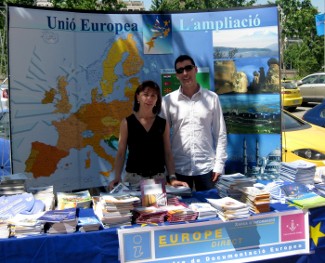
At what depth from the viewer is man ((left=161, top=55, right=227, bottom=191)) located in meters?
3.23

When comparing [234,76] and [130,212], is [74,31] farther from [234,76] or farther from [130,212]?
[130,212]

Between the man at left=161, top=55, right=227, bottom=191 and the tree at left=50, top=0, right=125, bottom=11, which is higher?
the tree at left=50, top=0, right=125, bottom=11

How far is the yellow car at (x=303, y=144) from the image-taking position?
4816 mm

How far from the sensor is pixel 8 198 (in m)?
2.68

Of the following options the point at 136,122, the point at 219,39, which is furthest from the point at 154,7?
the point at 136,122

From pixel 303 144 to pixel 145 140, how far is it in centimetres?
284

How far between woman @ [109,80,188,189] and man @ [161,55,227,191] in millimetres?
215

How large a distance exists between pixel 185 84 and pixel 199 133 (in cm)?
42

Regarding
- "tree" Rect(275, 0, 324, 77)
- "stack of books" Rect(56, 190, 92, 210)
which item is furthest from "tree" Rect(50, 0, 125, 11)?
"tree" Rect(275, 0, 324, 77)

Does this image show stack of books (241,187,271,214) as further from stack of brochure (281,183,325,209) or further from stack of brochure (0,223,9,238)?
stack of brochure (0,223,9,238)

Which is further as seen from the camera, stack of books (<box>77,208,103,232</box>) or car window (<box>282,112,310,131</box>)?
car window (<box>282,112,310,131</box>)

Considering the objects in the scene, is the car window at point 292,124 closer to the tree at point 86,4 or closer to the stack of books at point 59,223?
the stack of books at point 59,223

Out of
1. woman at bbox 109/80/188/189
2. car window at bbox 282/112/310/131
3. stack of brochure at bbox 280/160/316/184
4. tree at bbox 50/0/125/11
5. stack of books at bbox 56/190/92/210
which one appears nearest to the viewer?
stack of books at bbox 56/190/92/210

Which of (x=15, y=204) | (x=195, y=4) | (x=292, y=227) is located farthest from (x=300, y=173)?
(x=195, y=4)
